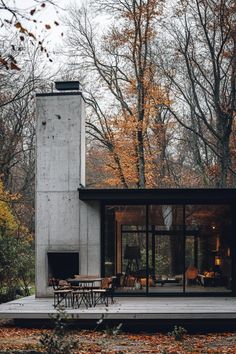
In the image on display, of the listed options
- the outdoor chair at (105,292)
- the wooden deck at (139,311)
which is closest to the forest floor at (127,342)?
the wooden deck at (139,311)

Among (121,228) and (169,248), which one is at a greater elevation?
(121,228)

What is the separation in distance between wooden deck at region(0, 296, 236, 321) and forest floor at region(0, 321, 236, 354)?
38cm

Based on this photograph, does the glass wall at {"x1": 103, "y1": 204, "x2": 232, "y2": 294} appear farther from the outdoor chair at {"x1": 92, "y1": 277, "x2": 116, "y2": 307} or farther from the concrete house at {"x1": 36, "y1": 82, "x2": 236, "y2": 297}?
the outdoor chair at {"x1": 92, "y1": 277, "x2": 116, "y2": 307}

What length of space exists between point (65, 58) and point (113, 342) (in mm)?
20004

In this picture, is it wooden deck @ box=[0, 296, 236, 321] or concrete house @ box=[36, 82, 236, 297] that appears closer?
wooden deck @ box=[0, 296, 236, 321]

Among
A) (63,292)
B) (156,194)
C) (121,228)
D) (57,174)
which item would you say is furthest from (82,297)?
(57,174)

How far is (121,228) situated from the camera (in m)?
18.8

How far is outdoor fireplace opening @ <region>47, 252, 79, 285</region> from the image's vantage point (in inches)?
747

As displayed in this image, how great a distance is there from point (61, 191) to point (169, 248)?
11.5 feet

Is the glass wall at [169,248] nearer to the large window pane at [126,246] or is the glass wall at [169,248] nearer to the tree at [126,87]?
the large window pane at [126,246]

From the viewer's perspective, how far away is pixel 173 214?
18938 millimetres

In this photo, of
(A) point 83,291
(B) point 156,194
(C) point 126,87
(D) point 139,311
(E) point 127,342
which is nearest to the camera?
(E) point 127,342

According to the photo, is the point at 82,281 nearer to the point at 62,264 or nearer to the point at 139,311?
the point at 139,311

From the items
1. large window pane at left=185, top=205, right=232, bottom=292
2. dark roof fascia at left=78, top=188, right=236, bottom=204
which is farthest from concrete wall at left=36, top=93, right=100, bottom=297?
large window pane at left=185, top=205, right=232, bottom=292
